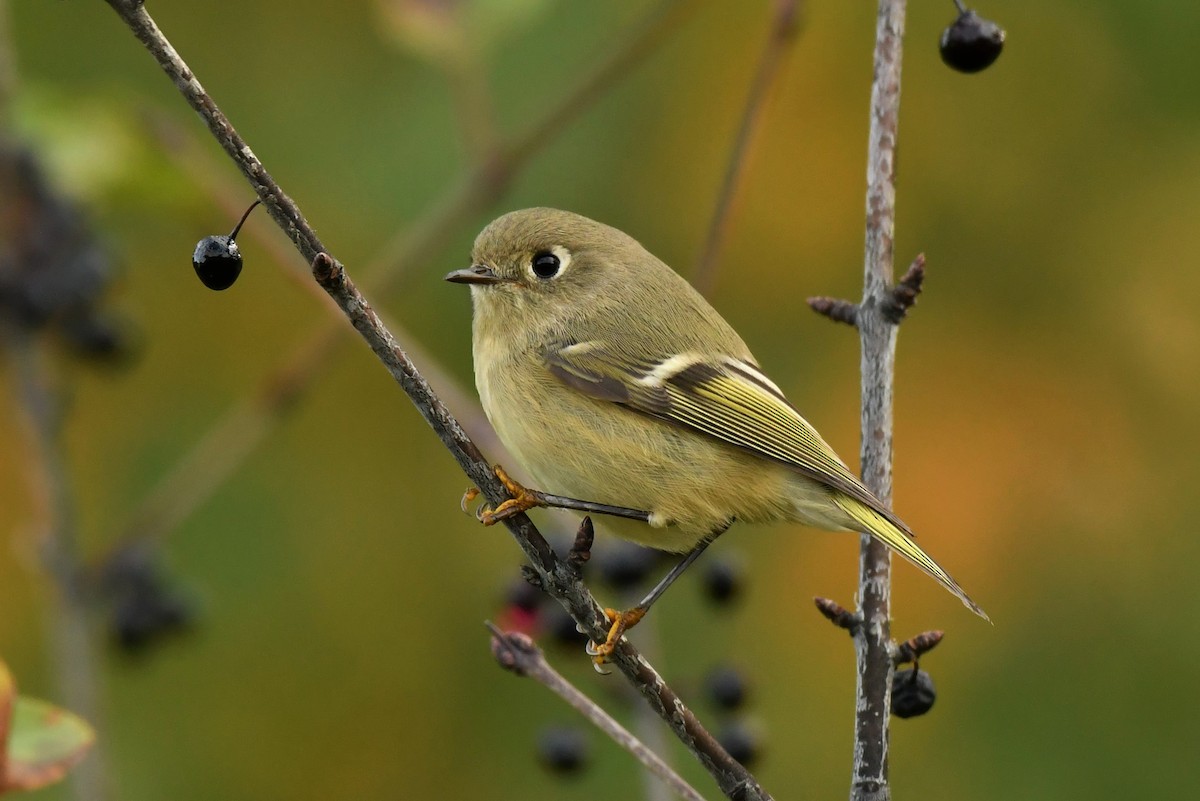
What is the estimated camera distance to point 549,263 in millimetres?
3002

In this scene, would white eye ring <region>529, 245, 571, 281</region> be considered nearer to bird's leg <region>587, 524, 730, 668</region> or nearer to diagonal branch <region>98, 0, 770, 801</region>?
bird's leg <region>587, 524, 730, 668</region>

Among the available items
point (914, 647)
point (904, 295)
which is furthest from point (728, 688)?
point (904, 295)

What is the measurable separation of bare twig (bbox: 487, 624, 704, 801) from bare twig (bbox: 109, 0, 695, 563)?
0.78 meters

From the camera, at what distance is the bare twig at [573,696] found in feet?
6.27

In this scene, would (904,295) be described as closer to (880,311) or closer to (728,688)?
(880,311)

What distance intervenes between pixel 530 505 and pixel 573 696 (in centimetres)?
44

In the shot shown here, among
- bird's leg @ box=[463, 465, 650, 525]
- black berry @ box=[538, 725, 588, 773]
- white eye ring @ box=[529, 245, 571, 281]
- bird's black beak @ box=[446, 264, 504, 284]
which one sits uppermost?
bird's black beak @ box=[446, 264, 504, 284]

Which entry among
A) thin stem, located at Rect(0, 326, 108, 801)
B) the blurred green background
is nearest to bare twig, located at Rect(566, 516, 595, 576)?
thin stem, located at Rect(0, 326, 108, 801)

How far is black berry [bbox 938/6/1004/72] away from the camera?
232 centimetres

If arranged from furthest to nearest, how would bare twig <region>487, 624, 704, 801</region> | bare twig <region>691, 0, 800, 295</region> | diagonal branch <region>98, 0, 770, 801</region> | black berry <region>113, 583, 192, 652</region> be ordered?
1. black berry <region>113, 583, 192, 652</region>
2. bare twig <region>691, 0, 800, 295</region>
3. bare twig <region>487, 624, 704, 801</region>
4. diagonal branch <region>98, 0, 770, 801</region>

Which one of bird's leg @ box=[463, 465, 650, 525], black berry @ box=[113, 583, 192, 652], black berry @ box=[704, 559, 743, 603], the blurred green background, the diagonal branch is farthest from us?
the blurred green background

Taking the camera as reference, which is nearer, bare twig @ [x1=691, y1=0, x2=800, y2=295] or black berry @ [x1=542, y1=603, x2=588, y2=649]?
bare twig @ [x1=691, y1=0, x2=800, y2=295]

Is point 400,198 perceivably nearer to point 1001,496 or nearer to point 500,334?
point 500,334

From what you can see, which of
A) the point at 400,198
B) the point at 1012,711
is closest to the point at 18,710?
the point at 400,198
